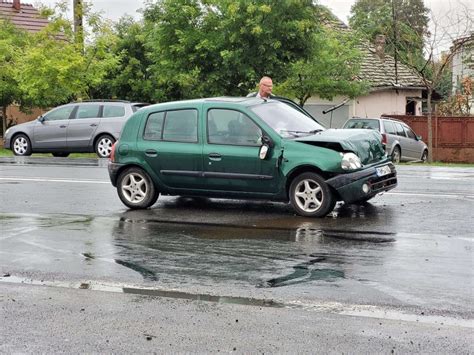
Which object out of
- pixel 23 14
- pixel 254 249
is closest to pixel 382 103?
pixel 23 14

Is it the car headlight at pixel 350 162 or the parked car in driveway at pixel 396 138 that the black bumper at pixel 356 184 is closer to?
the car headlight at pixel 350 162

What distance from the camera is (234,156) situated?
33.4 ft

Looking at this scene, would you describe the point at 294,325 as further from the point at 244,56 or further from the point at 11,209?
the point at 244,56

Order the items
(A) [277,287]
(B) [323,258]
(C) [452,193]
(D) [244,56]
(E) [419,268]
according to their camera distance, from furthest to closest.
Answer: (D) [244,56]
(C) [452,193]
(B) [323,258]
(E) [419,268]
(A) [277,287]

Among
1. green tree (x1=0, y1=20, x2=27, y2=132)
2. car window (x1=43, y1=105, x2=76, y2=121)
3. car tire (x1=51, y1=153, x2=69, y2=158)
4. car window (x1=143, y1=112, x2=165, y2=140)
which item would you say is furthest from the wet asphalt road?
green tree (x1=0, y1=20, x2=27, y2=132)

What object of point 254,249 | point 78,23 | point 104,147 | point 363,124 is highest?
point 78,23

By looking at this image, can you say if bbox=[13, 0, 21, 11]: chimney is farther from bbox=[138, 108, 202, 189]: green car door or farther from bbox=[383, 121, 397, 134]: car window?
bbox=[138, 108, 202, 189]: green car door

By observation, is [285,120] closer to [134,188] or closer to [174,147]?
[174,147]

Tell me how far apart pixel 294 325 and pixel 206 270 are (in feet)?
6.04

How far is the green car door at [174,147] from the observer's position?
10.5 metres

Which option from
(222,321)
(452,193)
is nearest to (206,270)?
(222,321)

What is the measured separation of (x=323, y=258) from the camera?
24.2ft

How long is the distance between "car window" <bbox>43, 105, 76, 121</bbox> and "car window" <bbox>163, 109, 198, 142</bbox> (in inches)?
471

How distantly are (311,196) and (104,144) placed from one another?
1284 cm
